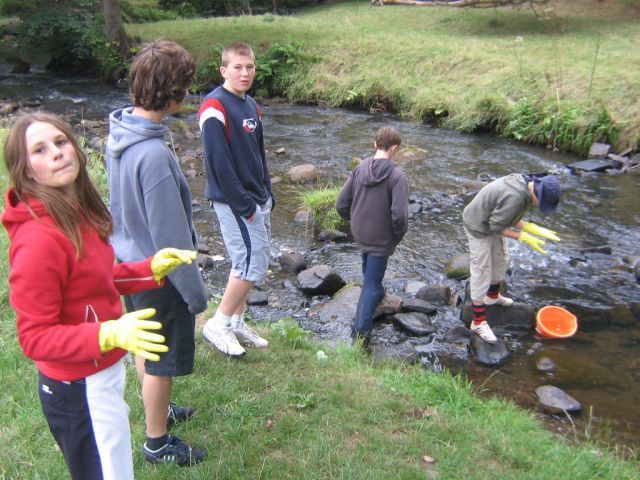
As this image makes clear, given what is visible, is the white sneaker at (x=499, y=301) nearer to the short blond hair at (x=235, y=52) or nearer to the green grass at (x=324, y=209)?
the green grass at (x=324, y=209)

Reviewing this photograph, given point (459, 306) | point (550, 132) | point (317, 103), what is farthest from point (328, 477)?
point (317, 103)

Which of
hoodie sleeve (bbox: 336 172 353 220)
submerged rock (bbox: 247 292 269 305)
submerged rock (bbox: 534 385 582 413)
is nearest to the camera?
submerged rock (bbox: 534 385 582 413)

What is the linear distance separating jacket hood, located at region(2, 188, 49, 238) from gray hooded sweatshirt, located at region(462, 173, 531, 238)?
12.8ft

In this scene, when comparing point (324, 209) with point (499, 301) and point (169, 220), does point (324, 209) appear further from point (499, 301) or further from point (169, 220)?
point (169, 220)

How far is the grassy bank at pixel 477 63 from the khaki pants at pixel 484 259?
6.14 metres

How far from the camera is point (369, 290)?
5.01 metres

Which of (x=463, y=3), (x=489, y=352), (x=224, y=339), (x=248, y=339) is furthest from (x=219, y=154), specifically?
(x=463, y=3)

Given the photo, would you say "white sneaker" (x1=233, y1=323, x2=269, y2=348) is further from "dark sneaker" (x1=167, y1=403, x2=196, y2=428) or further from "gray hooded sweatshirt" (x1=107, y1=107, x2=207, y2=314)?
"gray hooded sweatshirt" (x1=107, y1=107, x2=207, y2=314)

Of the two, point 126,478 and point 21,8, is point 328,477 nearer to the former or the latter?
point 126,478

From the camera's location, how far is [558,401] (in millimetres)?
4445

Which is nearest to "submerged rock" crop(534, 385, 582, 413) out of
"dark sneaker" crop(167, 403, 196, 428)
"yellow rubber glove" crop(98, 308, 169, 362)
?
→ "dark sneaker" crop(167, 403, 196, 428)

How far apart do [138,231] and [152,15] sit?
25924mm

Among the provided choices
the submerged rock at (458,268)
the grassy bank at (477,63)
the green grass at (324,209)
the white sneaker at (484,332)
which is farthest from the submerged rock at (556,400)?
the grassy bank at (477,63)

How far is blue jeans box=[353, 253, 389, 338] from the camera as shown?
4914 millimetres
